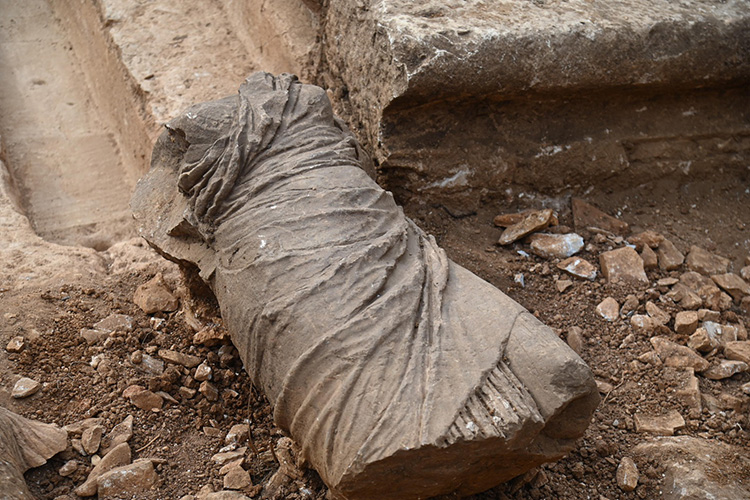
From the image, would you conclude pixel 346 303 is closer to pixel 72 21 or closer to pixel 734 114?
pixel 734 114

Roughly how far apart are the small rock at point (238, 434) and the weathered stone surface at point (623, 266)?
1752 millimetres

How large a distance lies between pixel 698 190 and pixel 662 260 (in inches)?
25.3

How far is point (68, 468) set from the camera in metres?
2.81

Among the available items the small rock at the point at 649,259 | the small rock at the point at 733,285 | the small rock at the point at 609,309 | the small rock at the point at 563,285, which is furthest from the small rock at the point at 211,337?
the small rock at the point at 733,285

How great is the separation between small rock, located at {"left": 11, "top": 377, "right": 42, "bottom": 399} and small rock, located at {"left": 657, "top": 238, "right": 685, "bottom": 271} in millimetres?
2780

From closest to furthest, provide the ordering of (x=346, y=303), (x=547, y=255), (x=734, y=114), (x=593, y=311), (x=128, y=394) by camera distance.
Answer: (x=346, y=303)
(x=128, y=394)
(x=593, y=311)
(x=547, y=255)
(x=734, y=114)

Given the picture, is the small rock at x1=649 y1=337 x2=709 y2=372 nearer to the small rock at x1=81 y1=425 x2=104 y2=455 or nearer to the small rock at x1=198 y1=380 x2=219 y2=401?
the small rock at x1=198 y1=380 x2=219 y2=401

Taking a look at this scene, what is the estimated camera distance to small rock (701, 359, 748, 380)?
3.24m

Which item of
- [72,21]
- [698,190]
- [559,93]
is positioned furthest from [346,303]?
[72,21]

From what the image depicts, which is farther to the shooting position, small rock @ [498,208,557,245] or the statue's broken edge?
small rock @ [498,208,557,245]

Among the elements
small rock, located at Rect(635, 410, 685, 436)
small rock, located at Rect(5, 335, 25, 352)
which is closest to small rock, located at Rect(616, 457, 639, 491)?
small rock, located at Rect(635, 410, 685, 436)

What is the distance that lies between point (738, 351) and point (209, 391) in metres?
2.18

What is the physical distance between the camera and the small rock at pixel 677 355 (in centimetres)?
326

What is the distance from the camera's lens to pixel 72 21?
578 cm
